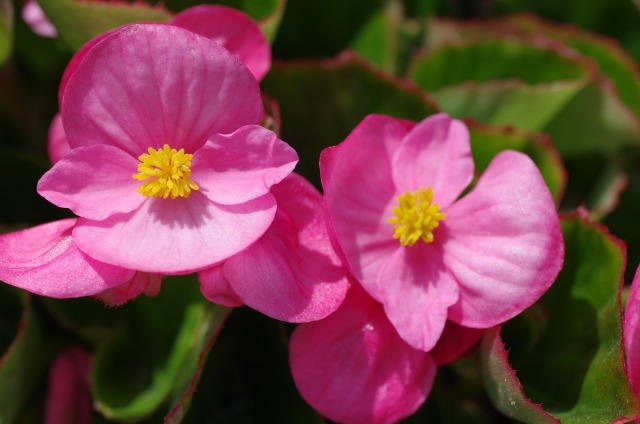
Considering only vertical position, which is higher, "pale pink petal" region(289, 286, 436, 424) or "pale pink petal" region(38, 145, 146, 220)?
"pale pink petal" region(38, 145, 146, 220)

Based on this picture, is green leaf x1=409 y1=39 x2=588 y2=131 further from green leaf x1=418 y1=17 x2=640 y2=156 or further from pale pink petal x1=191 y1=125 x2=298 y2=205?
pale pink petal x1=191 y1=125 x2=298 y2=205

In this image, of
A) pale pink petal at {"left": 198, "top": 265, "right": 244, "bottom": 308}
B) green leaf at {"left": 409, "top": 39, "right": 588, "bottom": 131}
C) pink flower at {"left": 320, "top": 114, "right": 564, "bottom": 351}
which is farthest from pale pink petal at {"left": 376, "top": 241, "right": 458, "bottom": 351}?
green leaf at {"left": 409, "top": 39, "right": 588, "bottom": 131}

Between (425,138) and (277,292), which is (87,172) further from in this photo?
(425,138)

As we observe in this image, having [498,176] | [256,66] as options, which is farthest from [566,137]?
[256,66]

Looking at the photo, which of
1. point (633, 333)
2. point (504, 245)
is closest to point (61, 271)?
point (504, 245)

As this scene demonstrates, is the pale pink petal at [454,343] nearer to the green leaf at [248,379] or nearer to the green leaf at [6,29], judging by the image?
the green leaf at [248,379]

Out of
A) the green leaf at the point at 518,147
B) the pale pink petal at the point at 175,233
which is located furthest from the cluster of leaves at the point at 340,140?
the pale pink petal at the point at 175,233
